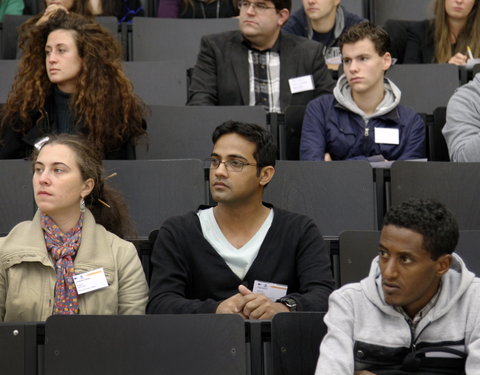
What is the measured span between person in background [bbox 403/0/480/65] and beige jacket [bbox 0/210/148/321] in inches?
106

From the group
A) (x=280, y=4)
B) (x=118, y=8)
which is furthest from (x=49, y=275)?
(x=118, y=8)

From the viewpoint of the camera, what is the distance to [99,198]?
10.7 ft

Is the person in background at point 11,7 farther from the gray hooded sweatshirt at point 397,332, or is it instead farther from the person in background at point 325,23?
the gray hooded sweatshirt at point 397,332

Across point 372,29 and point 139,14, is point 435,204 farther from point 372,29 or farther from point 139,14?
point 139,14

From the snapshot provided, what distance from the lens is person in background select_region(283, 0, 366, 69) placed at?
5.35m

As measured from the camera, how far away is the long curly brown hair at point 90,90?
3949 millimetres

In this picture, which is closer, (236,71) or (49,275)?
(49,275)

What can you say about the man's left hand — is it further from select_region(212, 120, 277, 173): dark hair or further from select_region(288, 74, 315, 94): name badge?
select_region(288, 74, 315, 94): name badge

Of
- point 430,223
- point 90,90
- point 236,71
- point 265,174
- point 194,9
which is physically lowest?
point 430,223

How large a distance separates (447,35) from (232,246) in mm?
2667

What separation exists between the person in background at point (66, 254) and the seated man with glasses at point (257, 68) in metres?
1.57

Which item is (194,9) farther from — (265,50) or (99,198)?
(99,198)

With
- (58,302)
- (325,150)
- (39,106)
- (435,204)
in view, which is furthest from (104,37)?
(435,204)

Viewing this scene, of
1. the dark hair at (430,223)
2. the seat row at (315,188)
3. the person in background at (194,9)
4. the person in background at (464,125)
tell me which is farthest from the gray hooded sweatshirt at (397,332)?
the person in background at (194,9)
